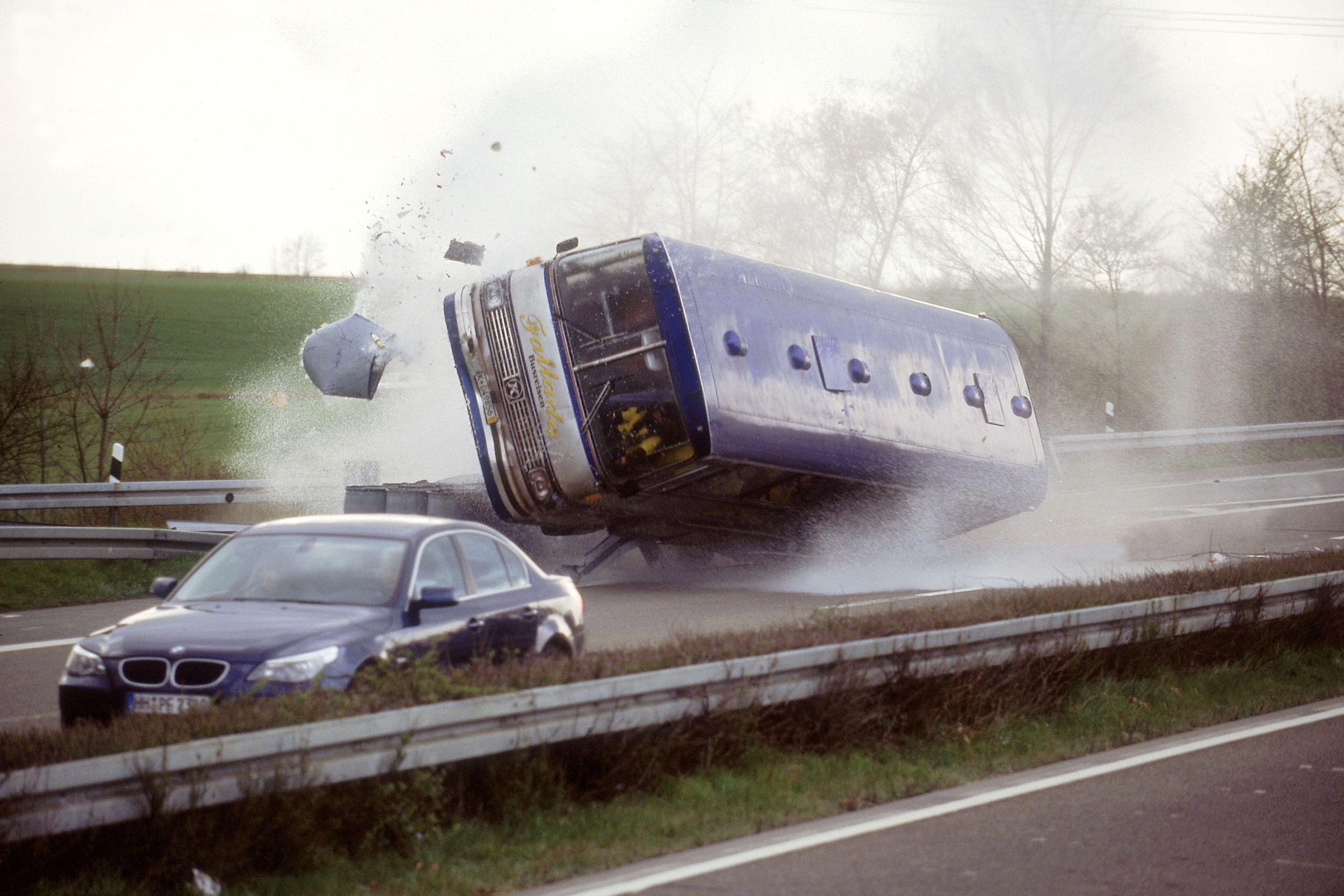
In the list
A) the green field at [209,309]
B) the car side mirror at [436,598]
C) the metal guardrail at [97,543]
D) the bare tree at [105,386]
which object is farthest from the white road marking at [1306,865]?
the green field at [209,309]

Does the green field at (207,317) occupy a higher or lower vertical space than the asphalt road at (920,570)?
higher

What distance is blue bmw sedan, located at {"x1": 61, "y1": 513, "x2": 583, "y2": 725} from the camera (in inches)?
253

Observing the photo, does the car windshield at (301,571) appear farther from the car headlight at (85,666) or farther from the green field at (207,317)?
the green field at (207,317)

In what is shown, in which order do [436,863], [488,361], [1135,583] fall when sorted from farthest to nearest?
[488,361], [1135,583], [436,863]

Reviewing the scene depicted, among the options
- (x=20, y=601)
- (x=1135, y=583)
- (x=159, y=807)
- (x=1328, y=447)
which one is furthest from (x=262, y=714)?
(x=1328, y=447)

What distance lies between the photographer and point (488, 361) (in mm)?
13977

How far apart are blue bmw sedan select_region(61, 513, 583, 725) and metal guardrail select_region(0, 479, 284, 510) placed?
950 cm

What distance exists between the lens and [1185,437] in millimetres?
32125

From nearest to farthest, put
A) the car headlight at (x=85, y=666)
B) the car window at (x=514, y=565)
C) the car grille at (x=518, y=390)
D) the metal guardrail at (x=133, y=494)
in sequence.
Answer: the car headlight at (x=85, y=666), the car window at (x=514, y=565), the car grille at (x=518, y=390), the metal guardrail at (x=133, y=494)

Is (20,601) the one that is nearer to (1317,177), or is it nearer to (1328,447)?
(1328,447)

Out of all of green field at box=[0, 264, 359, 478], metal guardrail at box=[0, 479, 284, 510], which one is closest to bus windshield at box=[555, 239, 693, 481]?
metal guardrail at box=[0, 479, 284, 510]

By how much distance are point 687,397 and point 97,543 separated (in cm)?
704

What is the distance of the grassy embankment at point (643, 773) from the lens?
16.2 feet

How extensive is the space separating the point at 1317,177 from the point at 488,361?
35358 mm
